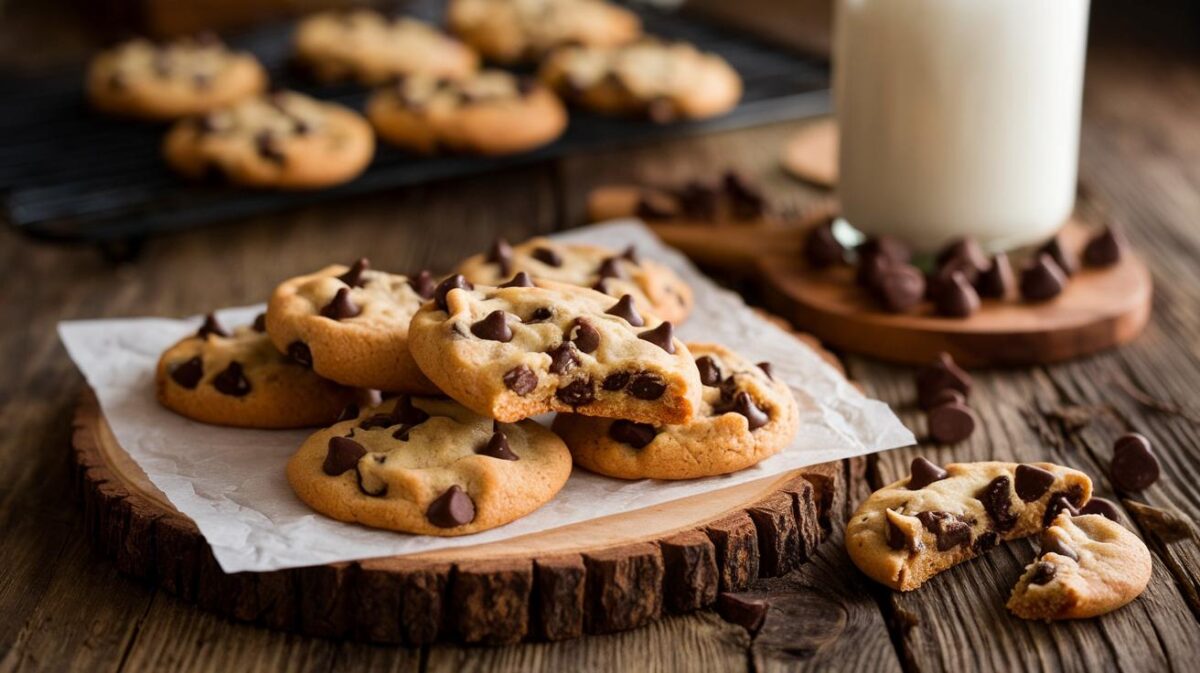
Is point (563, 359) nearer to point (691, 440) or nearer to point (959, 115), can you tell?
point (691, 440)

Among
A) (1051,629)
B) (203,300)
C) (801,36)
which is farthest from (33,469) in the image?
(801,36)

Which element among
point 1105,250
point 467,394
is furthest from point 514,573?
point 1105,250

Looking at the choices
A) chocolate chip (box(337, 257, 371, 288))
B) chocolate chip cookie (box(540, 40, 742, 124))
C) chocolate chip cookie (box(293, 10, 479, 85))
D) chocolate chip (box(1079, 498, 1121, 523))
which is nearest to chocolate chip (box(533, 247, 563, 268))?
chocolate chip (box(337, 257, 371, 288))

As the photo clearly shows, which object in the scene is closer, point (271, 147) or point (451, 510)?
point (451, 510)

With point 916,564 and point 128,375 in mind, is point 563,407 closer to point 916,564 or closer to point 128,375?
point 916,564

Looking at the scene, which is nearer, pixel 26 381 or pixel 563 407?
pixel 563 407

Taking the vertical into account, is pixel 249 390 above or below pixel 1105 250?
above
